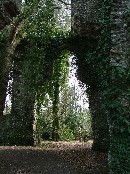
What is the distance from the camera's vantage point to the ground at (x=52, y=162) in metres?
9.73

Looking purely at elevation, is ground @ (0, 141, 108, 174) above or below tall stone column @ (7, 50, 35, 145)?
below

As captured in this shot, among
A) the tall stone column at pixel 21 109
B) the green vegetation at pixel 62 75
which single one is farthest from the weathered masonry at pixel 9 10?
the tall stone column at pixel 21 109

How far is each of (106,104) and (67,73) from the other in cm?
934

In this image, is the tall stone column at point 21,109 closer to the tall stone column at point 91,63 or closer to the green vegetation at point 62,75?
the green vegetation at point 62,75

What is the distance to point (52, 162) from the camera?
10914 millimetres

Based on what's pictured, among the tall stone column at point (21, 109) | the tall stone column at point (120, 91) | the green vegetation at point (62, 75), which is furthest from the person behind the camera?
the tall stone column at point (21, 109)

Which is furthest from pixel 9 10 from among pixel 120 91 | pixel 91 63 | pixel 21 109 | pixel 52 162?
pixel 120 91

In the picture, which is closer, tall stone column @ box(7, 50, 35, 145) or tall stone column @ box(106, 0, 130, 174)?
tall stone column @ box(106, 0, 130, 174)

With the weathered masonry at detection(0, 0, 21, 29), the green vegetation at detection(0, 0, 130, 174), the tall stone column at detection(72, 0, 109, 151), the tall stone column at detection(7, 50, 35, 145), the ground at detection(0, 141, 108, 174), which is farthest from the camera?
the tall stone column at detection(7, 50, 35, 145)

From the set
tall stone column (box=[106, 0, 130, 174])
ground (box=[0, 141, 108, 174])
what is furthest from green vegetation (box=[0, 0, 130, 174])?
ground (box=[0, 141, 108, 174])

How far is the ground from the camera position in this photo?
9.73 meters

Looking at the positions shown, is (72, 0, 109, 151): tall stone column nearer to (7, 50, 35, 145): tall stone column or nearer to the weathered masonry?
the weathered masonry

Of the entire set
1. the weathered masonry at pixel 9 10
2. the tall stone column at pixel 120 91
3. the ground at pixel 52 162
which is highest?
the weathered masonry at pixel 9 10

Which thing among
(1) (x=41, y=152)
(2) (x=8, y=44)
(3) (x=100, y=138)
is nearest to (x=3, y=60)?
(2) (x=8, y=44)
